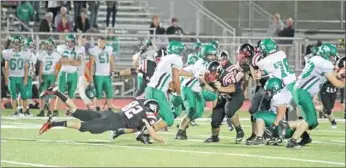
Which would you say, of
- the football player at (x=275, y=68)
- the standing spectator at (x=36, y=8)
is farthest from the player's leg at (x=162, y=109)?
the standing spectator at (x=36, y=8)

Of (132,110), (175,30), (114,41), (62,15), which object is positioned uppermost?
(62,15)

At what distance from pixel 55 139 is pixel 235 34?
11.7 metres

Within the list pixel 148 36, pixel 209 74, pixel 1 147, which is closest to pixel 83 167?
pixel 1 147

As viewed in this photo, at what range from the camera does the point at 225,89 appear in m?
13.0

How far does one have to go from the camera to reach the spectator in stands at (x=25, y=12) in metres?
24.0

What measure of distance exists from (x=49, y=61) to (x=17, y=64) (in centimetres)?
82

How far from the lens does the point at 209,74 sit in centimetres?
1309

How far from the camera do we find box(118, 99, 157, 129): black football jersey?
12.6 m

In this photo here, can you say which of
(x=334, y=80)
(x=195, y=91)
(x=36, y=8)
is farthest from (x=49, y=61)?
(x=334, y=80)

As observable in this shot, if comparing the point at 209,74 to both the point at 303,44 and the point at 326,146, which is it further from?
the point at 303,44

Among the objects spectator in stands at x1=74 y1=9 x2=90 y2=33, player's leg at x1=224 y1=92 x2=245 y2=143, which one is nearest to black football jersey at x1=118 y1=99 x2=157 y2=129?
player's leg at x1=224 y1=92 x2=245 y2=143

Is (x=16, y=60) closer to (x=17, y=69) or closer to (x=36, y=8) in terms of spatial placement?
(x=17, y=69)

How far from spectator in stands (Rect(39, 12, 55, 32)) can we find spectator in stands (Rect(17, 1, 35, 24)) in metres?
0.75

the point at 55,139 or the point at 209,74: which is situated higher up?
the point at 209,74
